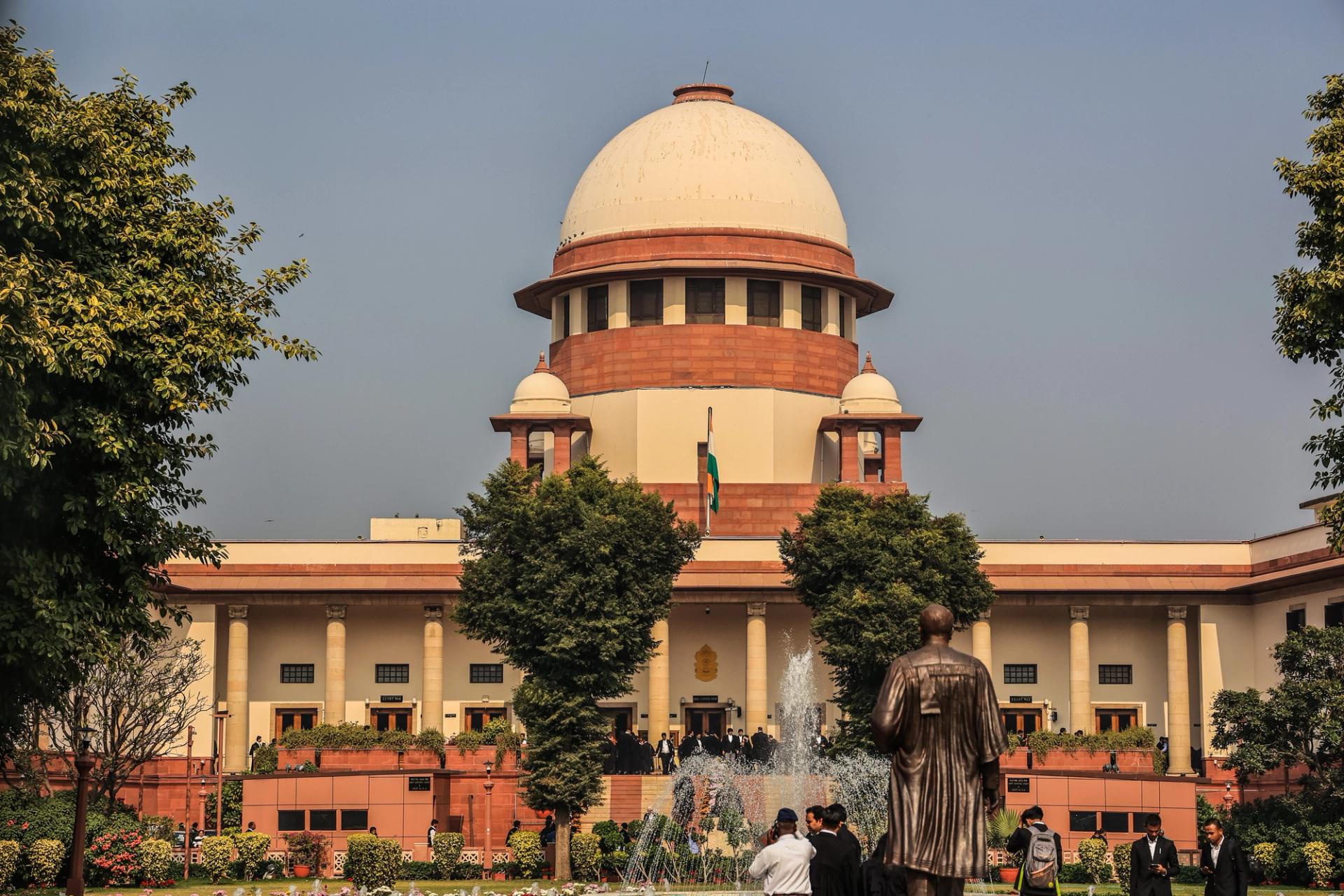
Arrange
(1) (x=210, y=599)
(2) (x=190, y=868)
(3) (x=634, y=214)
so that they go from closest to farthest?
(2) (x=190, y=868) < (1) (x=210, y=599) < (3) (x=634, y=214)

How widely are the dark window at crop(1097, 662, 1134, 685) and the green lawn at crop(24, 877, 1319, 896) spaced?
71.2ft

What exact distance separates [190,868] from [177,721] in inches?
373

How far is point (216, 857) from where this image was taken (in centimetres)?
3781

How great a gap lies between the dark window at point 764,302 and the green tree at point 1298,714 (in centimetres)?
2436

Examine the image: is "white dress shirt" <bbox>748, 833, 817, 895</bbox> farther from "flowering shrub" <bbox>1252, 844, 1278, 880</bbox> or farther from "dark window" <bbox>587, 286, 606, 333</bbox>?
"dark window" <bbox>587, 286, 606, 333</bbox>

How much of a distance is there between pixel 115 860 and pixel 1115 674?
109 ft

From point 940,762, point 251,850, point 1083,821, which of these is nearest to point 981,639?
point 1083,821

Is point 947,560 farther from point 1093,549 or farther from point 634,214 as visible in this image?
point 634,214

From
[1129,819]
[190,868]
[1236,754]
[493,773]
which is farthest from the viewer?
[493,773]

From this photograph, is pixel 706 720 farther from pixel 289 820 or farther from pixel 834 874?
pixel 834 874

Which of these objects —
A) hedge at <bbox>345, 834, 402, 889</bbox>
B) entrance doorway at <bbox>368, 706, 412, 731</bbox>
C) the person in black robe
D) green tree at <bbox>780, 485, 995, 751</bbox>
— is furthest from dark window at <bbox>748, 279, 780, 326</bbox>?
the person in black robe

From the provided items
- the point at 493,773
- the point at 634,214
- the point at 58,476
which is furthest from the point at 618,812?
the point at 58,476

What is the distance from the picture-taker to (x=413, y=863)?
129 ft

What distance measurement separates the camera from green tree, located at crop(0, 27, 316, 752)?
23141 mm
